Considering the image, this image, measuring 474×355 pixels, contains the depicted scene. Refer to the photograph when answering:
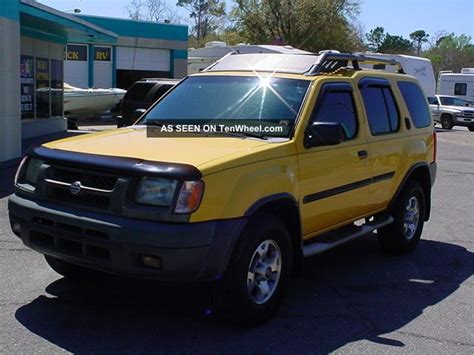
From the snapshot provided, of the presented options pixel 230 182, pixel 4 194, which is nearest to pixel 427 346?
pixel 230 182

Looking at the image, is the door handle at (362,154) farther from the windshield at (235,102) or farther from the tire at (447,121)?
the tire at (447,121)

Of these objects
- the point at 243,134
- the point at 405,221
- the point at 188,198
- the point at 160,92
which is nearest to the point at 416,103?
the point at 405,221

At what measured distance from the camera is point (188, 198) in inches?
152

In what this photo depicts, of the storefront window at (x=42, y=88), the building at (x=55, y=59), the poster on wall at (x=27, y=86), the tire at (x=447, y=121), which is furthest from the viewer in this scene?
the tire at (x=447, y=121)

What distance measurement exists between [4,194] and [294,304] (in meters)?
5.51

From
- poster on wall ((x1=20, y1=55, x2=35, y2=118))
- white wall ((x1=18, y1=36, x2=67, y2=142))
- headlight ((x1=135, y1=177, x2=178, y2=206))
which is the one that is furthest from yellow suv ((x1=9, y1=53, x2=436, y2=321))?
white wall ((x1=18, y1=36, x2=67, y2=142))

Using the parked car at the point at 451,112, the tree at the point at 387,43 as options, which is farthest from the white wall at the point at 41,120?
the tree at the point at 387,43

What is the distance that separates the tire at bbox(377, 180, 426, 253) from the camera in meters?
6.54

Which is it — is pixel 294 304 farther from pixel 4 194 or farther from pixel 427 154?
pixel 4 194

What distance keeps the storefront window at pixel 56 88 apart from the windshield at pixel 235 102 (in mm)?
12725

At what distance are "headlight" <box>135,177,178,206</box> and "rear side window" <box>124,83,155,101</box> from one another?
38.2 feet

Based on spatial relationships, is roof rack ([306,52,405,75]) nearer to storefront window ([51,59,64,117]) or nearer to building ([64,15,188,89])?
storefront window ([51,59,64,117])

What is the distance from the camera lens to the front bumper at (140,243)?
3822 millimetres

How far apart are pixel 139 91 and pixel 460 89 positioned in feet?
85.7
